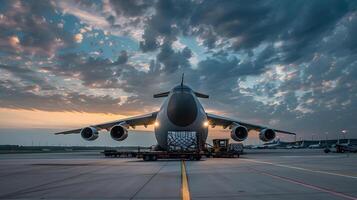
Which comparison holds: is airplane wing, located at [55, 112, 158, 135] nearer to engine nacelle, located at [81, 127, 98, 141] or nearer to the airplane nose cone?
engine nacelle, located at [81, 127, 98, 141]

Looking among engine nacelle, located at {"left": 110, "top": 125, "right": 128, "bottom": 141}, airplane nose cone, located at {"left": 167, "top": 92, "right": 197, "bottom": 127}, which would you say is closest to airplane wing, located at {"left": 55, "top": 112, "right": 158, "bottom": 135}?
engine nacelle, located at {"left": 110, "top": 125, "right": 128, "bottom": 141}

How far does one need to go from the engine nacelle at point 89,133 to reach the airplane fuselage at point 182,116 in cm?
1112

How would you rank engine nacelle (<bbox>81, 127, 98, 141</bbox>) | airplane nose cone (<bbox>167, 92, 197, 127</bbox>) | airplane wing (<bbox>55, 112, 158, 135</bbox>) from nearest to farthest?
airplane nose cone (<bbox>167, 92, 197, 127</bbox>)
engine nacelle (<bbox>81, 127, 98, 141</bbox>)
airplane wing (<bbox>55, 112, 158, 135</bbox>)

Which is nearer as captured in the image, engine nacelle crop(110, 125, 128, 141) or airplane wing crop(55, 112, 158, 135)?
engine nacelle crop(110, 125, 128, 141)

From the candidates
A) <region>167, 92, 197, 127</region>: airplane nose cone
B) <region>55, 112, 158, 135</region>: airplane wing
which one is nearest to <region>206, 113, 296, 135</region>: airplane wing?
<region>55, 112, 158, 135</region>: airplane wing

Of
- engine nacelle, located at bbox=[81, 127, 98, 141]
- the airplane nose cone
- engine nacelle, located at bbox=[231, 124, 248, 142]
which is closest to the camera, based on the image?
the airplane nose cone

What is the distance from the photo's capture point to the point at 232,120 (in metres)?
44.0

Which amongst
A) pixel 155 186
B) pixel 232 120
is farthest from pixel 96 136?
pixel 155 186

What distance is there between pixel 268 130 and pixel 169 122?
15.0 m

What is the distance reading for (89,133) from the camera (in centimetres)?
4288

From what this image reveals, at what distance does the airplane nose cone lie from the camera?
32.5m

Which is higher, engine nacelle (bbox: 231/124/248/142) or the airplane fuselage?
the airplane fuselage

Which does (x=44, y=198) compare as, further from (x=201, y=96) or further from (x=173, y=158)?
(x=201, y=96)

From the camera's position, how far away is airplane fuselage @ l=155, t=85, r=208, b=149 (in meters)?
32.6
